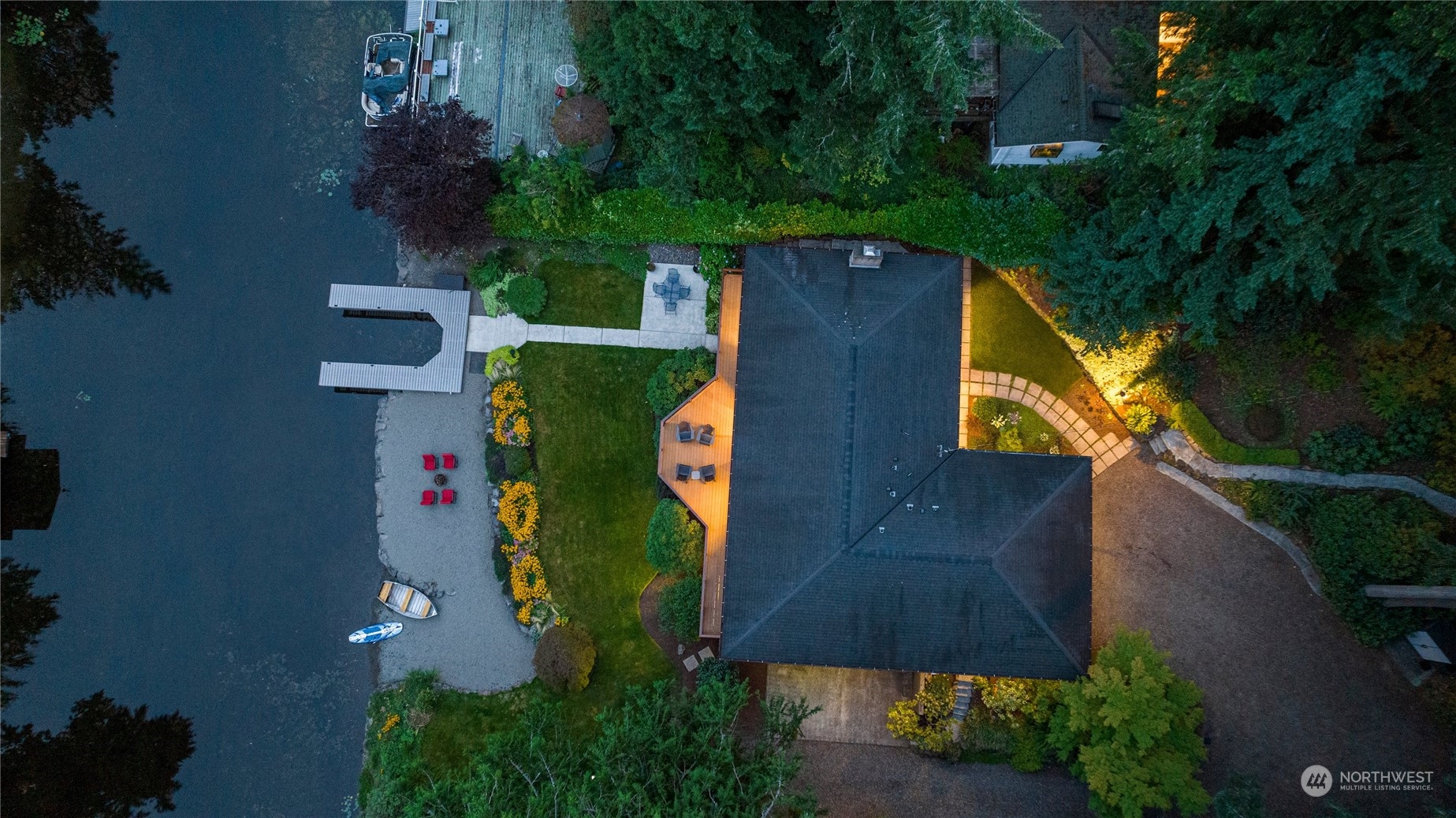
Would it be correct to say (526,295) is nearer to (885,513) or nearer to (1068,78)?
(885,513)

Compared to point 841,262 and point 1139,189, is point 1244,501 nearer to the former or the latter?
point 1139,189

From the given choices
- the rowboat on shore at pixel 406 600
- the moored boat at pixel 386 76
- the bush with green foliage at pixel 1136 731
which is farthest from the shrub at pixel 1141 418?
the moored boat at pixel 386 76

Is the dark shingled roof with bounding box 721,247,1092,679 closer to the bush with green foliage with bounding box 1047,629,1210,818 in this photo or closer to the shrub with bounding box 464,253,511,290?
the bush with green foliage with bounding box 1047,629,1210,818

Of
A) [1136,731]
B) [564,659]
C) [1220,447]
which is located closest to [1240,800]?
[1136,731]

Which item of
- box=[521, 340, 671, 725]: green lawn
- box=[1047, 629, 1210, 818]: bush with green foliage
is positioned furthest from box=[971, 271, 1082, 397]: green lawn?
box=[521, 340, 671, 725]: green lawn

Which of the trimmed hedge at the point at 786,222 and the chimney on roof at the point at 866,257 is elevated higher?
the trimmed hedge at the point at 786,222

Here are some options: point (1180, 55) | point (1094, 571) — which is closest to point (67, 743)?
point (1094, 571)

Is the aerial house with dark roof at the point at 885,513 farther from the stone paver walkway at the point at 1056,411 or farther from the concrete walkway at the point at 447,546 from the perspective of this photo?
the concrete walkway at the point at 447,546

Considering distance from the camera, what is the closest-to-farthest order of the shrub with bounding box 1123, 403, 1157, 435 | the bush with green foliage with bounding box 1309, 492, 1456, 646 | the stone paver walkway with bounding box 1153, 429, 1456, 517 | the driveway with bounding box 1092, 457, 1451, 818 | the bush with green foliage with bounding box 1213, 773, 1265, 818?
the bush with green foliage with bounding box 1213, 773, 1265, 818 → the bush with green foliage with bounding box 1309, 492, 1456, 646 → the stone paver walkway with bounding box 1153, 429, 1456, 517 → the driveway with bounding box 1092, 457, 1451, 818 → the shrub with bounding box 1123, 403, 1157, 435
